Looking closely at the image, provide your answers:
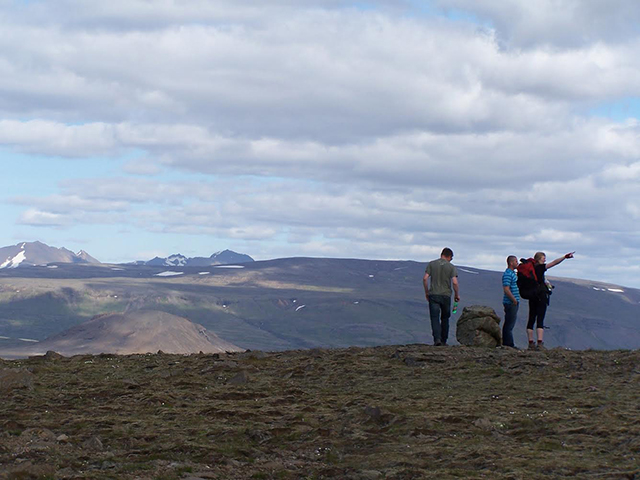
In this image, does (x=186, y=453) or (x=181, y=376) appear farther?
(x=181, y=376)

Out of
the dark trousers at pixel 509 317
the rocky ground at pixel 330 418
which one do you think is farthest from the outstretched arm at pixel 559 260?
the rocky ground at pixel 330 418

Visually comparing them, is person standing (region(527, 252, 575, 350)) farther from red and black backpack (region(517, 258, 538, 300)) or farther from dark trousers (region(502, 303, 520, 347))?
dark trousers (region(502, 303, 520, 347))

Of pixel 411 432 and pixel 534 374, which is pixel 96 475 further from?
pixel 534 374

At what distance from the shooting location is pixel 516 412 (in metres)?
15.0

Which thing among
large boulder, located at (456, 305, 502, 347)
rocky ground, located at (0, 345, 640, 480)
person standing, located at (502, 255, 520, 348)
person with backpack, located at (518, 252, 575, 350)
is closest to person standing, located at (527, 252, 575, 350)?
person with backpack, located at (518, 252, 575, 350)

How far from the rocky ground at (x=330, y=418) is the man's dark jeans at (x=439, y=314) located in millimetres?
2032

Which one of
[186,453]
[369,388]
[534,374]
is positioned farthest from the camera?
[534,374]

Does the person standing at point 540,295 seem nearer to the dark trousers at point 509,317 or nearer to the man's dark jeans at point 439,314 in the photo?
the dark trousers at point 509,317

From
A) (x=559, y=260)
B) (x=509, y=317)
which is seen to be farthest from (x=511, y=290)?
(x=559, y=260)

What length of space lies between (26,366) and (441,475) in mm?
14408

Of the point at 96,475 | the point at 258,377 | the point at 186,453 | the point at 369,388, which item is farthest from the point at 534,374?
the point at 96,475

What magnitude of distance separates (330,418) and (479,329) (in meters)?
12.5

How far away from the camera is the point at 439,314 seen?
81.9ft

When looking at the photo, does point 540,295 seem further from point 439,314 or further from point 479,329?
point 439,314
